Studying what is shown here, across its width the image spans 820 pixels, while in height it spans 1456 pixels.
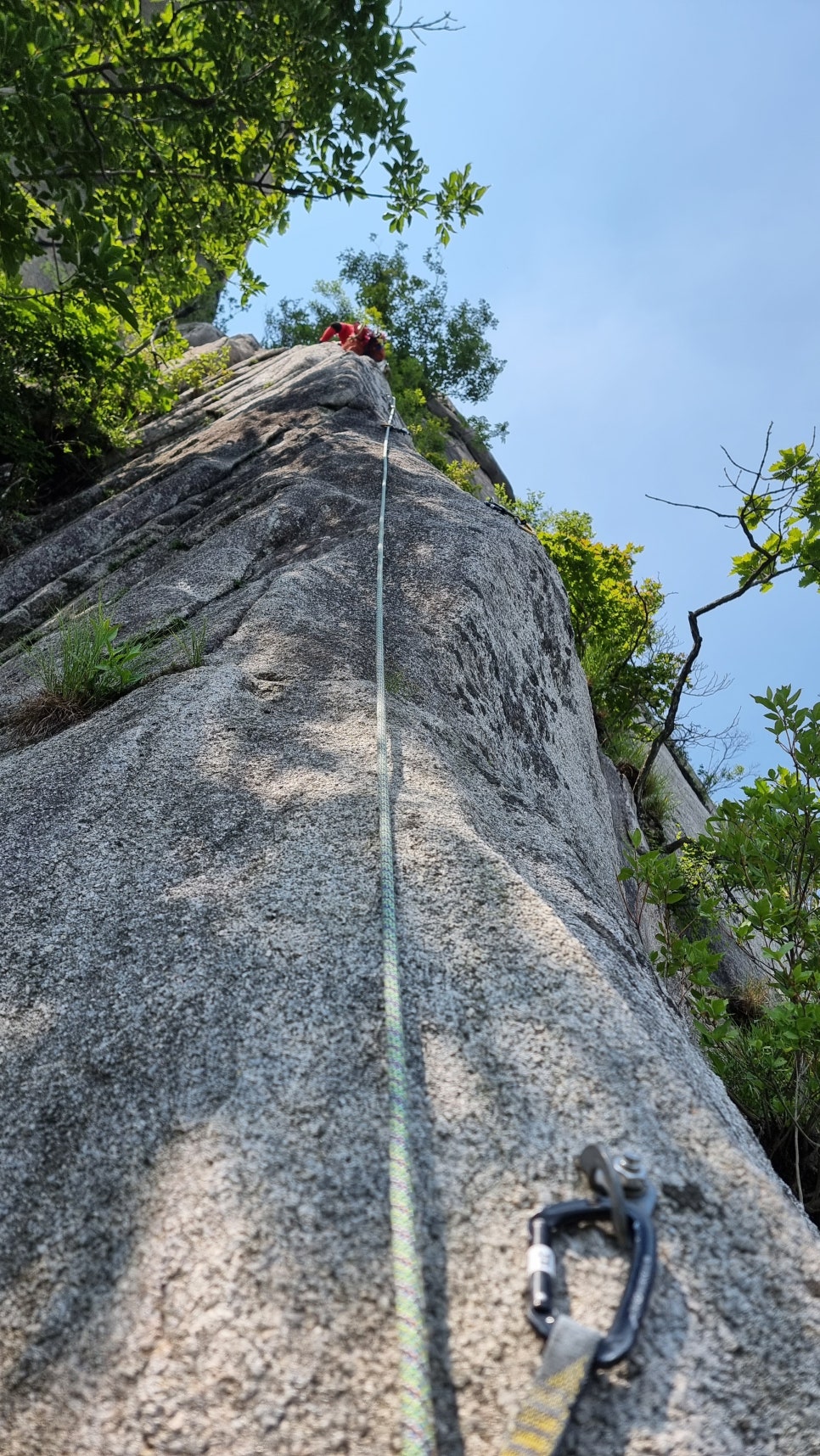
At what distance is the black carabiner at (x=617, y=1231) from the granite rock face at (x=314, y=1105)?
4cm

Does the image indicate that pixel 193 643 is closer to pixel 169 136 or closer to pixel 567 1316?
pixel 567 1316

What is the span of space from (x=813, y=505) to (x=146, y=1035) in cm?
453

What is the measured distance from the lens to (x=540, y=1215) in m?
1.28

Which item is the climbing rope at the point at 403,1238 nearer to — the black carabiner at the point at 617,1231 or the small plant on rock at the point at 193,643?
the black carabiner at the point at 617,1231

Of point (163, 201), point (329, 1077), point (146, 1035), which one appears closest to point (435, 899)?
point (329, 1077)

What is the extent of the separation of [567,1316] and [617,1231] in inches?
5.4

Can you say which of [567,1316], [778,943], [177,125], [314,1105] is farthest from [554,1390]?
[177,125]

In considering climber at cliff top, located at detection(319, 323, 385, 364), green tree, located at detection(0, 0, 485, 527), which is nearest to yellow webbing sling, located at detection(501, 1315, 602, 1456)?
green tree, located at detection(0, 0, 485, 527)

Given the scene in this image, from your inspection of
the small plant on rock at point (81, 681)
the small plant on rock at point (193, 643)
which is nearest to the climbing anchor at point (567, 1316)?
the small plant on rock at point (193, 643)

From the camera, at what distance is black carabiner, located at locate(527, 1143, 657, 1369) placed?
1148 mm

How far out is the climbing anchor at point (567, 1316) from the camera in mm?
1066

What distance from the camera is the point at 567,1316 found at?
1.18 meters

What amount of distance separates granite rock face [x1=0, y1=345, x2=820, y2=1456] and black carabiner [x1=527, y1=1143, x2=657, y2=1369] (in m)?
0.04

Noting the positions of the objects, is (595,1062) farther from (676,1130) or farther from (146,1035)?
(146,1035)
